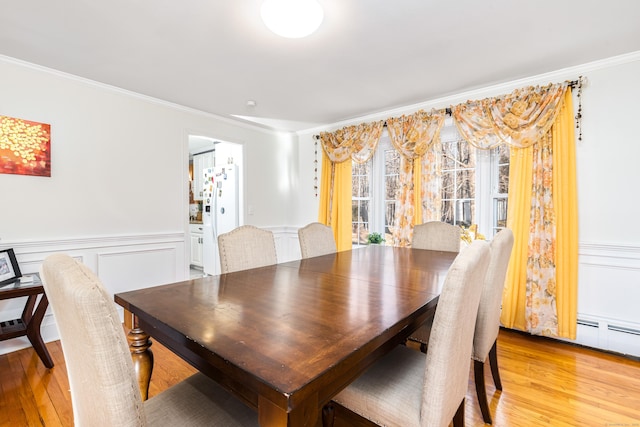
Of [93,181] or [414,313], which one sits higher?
[93,181]

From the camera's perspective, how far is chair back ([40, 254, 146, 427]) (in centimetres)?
64

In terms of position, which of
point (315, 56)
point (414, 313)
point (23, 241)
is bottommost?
point (414, 313)

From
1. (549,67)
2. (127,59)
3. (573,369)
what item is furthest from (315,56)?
(573,369)

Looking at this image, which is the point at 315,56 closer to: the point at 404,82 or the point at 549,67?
the point at 404,82

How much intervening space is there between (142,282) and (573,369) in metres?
3.88

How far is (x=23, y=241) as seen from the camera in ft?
8.18

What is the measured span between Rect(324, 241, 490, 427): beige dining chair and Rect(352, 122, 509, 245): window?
88.9 inches

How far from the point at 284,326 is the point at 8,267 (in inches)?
102

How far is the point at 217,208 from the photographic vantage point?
4.63 meters

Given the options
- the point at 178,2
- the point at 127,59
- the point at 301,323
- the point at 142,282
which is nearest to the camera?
the point at 301,323

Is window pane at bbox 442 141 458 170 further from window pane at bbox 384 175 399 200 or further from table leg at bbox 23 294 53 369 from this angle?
table leg at bbox 23 294 53 369

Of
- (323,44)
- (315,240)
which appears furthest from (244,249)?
(323,44)

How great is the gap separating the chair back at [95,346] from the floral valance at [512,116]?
10.4 feet

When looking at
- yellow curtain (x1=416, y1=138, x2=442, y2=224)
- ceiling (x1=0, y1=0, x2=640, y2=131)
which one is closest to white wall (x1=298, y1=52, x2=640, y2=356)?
ceiling (x1=0, y1=0, x2=640, y2=131)
